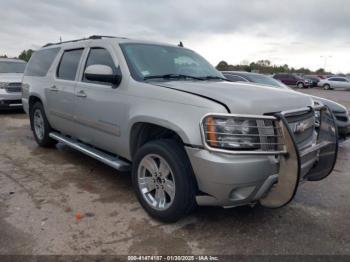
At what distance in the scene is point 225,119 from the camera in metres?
2.75

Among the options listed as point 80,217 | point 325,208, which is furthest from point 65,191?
point 325,208

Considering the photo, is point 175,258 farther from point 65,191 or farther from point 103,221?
point 65,191

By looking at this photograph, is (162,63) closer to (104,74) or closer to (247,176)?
(104,74)

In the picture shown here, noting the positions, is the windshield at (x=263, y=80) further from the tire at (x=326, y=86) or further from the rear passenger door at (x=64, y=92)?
the tire at (x=326, y=86)

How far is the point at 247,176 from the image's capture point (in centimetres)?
275

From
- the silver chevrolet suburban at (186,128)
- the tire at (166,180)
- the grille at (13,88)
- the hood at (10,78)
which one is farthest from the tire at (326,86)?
the tire at (166,180)

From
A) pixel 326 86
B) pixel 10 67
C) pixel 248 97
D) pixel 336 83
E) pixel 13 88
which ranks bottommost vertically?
pixel 326 86

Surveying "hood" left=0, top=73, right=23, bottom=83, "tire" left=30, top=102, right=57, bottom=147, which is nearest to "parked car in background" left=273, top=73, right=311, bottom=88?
"hood" left=0, top=73, right=23, bottom=83

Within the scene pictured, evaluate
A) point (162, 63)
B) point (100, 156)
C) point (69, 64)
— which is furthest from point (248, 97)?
point (69, 64)

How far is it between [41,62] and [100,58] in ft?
7.71

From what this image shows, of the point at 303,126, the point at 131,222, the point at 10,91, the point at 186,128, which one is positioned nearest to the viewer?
the point at 186,128

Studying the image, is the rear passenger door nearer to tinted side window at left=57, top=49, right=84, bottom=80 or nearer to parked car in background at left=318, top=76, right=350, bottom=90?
tinted side window at left=57, top=49, right=84, bottom=80

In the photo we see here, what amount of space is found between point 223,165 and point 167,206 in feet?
2.80

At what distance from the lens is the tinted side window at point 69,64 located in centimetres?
482
